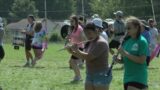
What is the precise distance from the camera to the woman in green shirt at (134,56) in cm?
762

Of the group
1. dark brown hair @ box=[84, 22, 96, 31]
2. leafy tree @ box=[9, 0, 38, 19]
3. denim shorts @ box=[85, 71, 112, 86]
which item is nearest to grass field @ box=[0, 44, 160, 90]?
denim shorts @ box=[85, 71, 112, 86]

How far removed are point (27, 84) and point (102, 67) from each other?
554cm

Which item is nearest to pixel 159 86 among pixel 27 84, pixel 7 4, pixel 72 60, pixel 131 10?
pixel 72 60

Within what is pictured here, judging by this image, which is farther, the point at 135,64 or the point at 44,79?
the point at 44,79

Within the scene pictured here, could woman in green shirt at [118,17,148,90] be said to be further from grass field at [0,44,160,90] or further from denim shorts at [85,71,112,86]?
grass field at [0,44,160,90]

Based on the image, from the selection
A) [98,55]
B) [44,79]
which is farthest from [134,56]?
[44,79]

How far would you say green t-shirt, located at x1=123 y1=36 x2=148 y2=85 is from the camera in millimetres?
7675

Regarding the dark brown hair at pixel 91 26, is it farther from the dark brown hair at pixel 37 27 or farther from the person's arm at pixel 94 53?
the dark brown hair at pixel 37 27

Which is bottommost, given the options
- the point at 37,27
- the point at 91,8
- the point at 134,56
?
the point at 91,8

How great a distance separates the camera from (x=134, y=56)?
762 centimetres

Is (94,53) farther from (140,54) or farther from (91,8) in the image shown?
(91,8)

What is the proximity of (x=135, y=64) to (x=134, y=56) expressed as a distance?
0.16 m

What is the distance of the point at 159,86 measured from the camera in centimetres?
1343

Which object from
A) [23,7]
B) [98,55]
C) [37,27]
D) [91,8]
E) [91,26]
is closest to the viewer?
[91,26]
